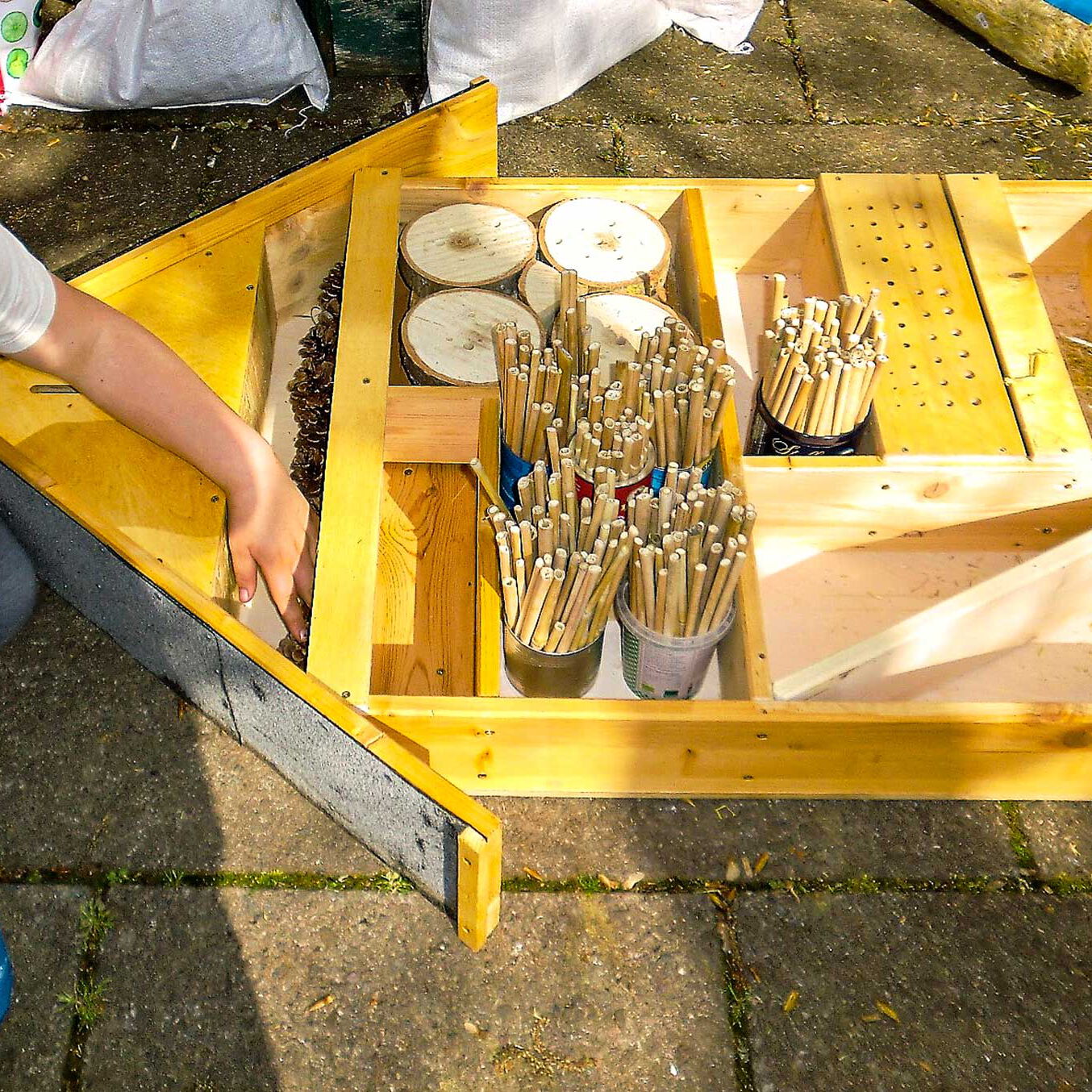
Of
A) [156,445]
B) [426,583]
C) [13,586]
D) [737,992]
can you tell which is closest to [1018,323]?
[426,583]

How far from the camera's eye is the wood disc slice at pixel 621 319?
3.12 m

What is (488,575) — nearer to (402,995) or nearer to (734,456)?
(734,456)

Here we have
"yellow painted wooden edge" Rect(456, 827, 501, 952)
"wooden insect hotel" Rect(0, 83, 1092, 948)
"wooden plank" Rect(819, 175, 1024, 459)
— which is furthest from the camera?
"wooden plank" Rect(819, 175, 1024, 459)

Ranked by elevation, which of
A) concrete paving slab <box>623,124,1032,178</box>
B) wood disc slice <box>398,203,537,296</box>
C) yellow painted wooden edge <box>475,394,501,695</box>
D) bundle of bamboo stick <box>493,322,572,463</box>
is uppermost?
bundle of bamboo stick <box>493,322,572,463</box>

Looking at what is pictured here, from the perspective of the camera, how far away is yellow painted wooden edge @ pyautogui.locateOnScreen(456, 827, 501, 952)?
2.11m

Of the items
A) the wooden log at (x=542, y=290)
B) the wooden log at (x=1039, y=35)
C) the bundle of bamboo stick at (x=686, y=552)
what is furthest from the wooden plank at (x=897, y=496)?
the wooden log at (x=1039, y=35)

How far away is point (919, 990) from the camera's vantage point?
249 centimetres

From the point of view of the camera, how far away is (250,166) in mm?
4625

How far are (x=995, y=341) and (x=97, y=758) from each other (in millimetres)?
2748

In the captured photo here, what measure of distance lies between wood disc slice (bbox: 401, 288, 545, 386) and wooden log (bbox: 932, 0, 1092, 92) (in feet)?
11.1

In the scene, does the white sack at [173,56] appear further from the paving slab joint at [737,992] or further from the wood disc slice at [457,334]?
the paving slab joint at [737,992]

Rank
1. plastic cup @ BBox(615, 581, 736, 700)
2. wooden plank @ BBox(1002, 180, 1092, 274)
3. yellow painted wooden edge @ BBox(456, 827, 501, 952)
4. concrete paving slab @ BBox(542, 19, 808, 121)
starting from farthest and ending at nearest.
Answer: concrete paving slab @ BBox(542, 19, 808, 121)
wooden plank @ BBox(1002, 180, 1092, 274)
plastic cup @ BBox(615, 581, 736, 700)
yellow painted wooden edge @ BBox(456, 827, 501, 952)

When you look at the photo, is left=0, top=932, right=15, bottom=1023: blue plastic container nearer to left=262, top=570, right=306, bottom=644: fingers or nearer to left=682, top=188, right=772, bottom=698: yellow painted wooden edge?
left=262, top=570, right=306, bottom=644: fingers

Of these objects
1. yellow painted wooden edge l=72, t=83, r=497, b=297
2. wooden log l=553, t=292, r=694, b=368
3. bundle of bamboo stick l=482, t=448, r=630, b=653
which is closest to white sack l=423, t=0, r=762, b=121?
yellow painted wooden edge l=72, t=83, r=497, b=297
